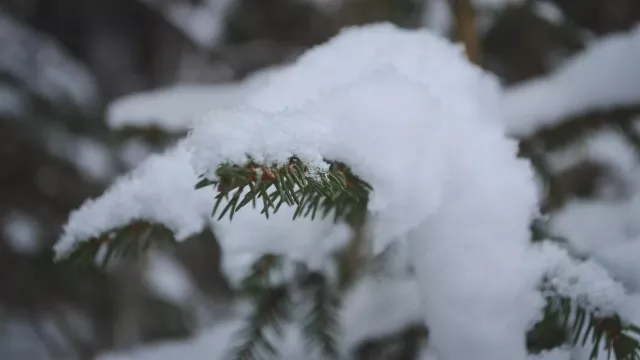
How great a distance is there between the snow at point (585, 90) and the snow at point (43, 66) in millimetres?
2122

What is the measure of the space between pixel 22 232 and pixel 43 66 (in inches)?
32.9

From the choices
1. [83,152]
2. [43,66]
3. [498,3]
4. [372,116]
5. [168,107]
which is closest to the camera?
[372,116]

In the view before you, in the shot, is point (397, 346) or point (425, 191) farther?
point (397, 346)

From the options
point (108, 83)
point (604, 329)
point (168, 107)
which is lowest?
point (604, 329)

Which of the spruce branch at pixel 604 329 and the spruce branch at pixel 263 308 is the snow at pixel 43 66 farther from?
the spruce branch at pixel 604 329

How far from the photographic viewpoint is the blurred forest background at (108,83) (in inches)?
74.6

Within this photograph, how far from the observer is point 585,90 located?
3.16 feet

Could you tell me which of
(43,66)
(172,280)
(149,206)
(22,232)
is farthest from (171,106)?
(172,280)

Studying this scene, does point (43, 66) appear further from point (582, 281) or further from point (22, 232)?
point (582, 281)

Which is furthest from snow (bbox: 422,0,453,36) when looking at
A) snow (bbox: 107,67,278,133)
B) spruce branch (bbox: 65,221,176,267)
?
spruce branch (bbox: 65,221,176,267)

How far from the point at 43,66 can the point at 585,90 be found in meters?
2.62

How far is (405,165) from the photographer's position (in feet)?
1.98

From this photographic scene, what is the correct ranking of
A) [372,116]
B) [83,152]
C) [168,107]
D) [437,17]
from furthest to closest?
[83,152]
[437,17]
[168,107]
[372,116]

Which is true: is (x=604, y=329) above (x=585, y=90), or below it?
below
